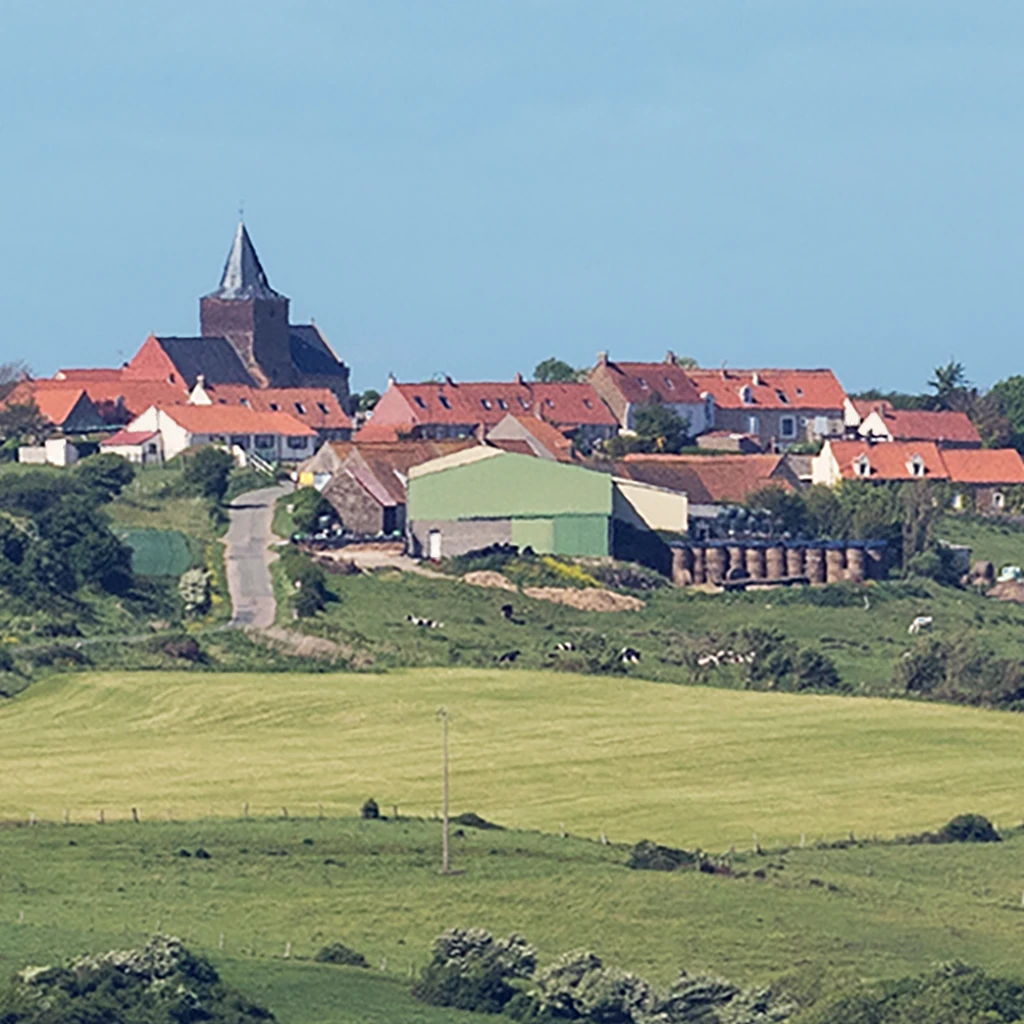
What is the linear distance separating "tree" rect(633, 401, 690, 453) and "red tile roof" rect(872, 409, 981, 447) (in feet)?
37.0

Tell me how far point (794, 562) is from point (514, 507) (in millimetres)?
10273

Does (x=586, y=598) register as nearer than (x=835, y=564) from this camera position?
Yes

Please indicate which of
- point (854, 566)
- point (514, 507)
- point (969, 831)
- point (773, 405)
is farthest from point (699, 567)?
point (969, 831)

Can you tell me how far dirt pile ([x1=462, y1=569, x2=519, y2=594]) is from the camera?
3743 inches

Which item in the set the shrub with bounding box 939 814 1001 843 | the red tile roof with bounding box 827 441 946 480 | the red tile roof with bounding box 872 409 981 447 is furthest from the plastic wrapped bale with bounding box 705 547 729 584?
the shrub with bounding box 939 814 1001 843

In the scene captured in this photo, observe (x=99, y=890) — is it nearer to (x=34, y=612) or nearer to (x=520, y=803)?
(x=520, y=803)

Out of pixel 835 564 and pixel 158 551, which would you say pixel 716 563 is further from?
pixel 158 551

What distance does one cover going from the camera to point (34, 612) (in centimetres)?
8650

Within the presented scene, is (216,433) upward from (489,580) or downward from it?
upward

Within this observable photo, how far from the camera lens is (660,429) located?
127 m

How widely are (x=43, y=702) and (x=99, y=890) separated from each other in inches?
866

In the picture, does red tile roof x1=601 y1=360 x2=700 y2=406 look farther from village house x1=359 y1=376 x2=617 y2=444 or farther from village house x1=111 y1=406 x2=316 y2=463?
village house x1=111 y1=406 x2=316 y2=463

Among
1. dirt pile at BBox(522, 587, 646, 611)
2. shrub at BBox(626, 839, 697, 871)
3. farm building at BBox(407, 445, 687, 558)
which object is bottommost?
shrub at BBox(626, 839, 697, 871)

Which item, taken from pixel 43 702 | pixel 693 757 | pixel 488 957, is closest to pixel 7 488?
pixel 43 702
